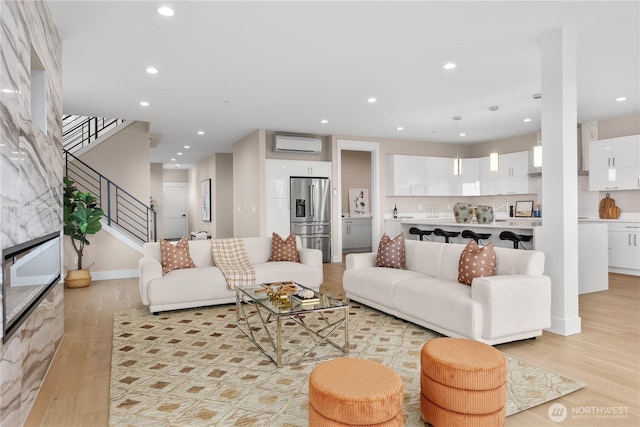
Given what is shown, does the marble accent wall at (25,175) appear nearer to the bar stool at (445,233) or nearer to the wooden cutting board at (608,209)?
the bar stool at (445,233)

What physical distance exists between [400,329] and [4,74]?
336 centimetres

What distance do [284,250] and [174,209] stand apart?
11157mm

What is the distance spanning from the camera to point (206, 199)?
1255 centimetres

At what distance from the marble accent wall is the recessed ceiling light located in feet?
2.57

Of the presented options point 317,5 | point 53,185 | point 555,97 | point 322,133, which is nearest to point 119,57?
point 53,185

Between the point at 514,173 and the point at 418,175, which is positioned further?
the point at 418,175

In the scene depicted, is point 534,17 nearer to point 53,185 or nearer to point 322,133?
point 53,185

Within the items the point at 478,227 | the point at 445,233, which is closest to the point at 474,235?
the point at 478,227

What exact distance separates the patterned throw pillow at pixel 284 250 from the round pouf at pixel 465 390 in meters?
3.38

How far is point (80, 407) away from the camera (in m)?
2.41

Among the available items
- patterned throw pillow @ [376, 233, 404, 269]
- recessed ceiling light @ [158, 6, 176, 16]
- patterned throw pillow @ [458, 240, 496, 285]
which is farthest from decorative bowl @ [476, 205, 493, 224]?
recessed ceiling light @ [158, 6, 176, 16]

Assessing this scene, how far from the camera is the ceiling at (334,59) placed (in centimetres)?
328

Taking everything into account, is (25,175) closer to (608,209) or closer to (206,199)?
(608,209)

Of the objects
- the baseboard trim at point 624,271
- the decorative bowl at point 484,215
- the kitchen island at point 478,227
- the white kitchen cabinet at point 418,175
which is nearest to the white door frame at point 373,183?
the kitchen island at point 478,227
